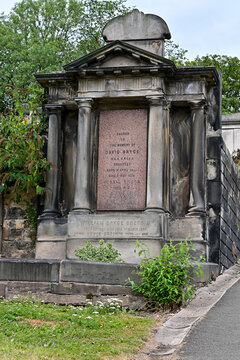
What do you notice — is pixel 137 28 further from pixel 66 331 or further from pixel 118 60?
pixel 66 331

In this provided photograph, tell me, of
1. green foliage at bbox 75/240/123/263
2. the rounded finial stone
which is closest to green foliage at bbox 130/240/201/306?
green foliage at bbox 75/240/123/263

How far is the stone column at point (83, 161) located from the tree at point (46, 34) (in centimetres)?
1456

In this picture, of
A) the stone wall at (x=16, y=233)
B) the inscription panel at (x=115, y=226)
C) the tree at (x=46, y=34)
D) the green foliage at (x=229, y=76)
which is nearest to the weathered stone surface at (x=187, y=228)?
Result: the inscription panel at (x=115, y=226)

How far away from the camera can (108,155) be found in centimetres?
1401

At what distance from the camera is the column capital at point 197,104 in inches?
549

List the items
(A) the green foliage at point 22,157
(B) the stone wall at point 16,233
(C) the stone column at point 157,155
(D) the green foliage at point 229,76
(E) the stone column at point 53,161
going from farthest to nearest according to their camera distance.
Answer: (D) the green foliage at point 229,76 → (B) the stone wall at point 16,233 → (E) the stone column at point 53,161 → (A) the green foliage at point 22,157 → (C) the stone column at point 157,155

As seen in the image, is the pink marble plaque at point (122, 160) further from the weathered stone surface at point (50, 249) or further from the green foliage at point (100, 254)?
the green foliage at point (100, 254)

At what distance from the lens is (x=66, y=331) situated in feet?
24.2

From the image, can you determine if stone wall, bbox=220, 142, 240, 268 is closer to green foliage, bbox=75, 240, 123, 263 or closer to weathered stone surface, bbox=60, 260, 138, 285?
green foliage, bbox=75, 240, 123, 263

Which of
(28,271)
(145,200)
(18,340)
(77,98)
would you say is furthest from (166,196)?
(18,340)

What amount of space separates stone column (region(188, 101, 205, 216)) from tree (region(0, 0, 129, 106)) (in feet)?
49.9

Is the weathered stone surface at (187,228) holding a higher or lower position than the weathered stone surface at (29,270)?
higher

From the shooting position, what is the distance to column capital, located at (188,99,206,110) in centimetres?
1394

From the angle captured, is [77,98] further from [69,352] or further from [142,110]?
[69,352]
